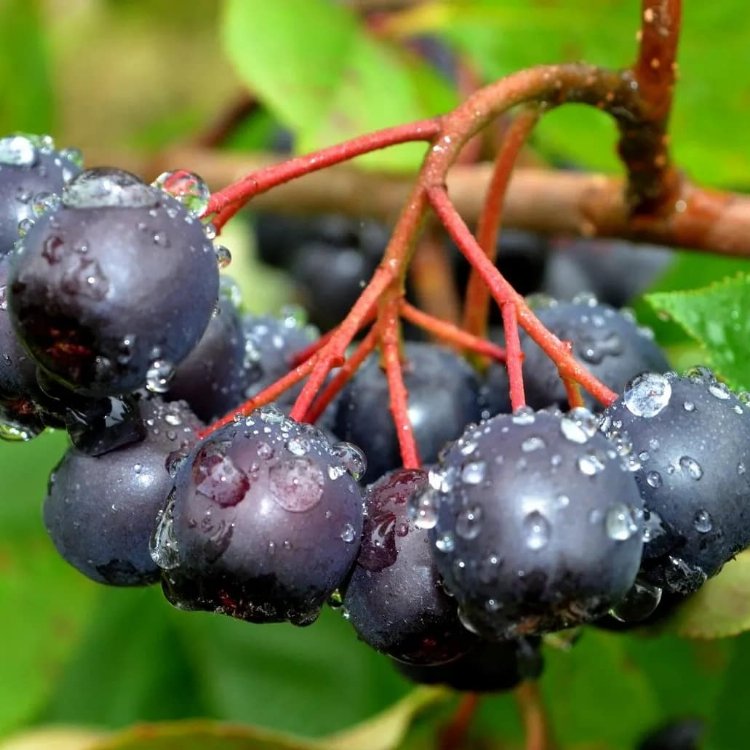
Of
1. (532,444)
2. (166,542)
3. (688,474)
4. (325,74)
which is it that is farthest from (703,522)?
(325,74)

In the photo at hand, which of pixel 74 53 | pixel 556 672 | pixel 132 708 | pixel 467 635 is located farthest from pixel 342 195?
pixel 74 53

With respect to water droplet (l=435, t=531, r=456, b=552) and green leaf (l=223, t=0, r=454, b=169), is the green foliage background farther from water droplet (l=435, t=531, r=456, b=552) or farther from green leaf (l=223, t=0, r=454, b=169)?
water droplet (l=435, t=531, r=456, b=552)

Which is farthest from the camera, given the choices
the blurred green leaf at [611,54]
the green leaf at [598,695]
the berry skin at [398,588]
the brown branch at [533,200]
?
the blurred green leaf at [611,54]

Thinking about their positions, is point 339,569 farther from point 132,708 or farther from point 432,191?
point 132,708

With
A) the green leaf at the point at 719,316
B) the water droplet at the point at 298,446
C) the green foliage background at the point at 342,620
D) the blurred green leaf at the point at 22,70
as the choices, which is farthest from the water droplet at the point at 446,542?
the blurred green leaf at the point at 22,70

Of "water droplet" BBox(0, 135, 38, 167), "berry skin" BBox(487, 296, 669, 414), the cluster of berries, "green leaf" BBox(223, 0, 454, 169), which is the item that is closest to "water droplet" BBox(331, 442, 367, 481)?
the cluster of berries

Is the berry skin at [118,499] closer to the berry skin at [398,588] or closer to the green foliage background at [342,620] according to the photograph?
the berry skin at [398,588]
